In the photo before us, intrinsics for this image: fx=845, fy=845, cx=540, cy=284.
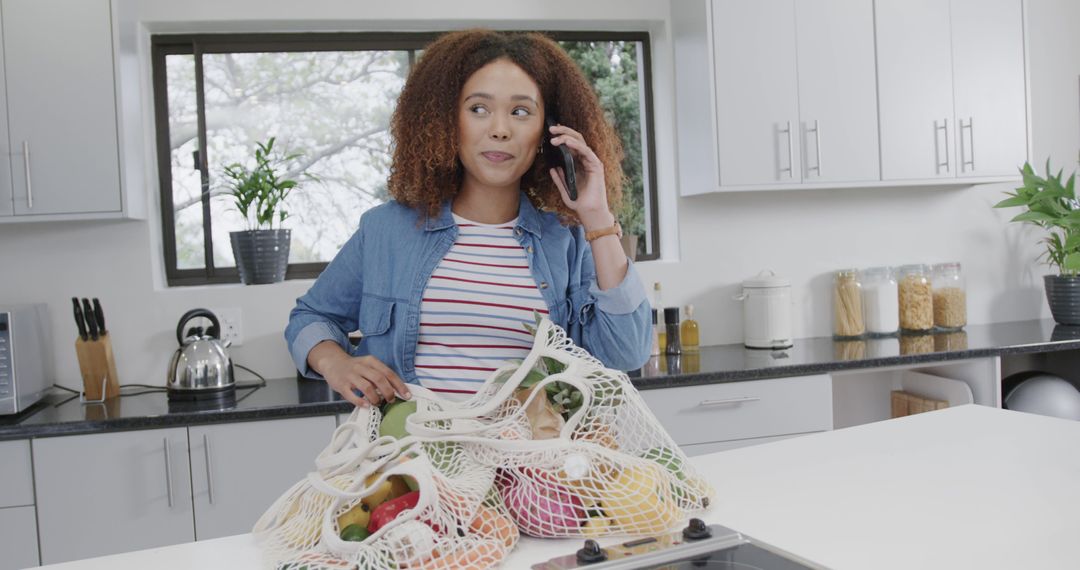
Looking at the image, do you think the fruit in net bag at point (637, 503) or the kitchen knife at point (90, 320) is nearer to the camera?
the fruit in net bag at point (637, 503)

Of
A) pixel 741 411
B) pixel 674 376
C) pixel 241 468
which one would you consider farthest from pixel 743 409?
pixel 241 468

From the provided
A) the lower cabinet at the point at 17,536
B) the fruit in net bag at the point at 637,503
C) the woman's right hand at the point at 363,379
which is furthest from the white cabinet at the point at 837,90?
the lower cabinet at the point at 17,536

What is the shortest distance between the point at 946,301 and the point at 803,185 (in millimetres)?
780

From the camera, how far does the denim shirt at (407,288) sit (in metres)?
1.35

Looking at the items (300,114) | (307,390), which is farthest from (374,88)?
(307,390)

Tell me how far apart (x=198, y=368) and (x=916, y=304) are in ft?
8.17

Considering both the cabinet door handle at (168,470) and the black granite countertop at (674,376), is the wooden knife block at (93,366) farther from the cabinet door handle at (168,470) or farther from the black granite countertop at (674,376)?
the cabinet door handle at (168,470)

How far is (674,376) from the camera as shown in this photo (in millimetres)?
2457

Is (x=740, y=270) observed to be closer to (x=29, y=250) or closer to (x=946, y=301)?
(x=946, y=301)

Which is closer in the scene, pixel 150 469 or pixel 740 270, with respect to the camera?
pixel 150 469

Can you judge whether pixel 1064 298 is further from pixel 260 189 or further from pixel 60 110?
pixel 60 110

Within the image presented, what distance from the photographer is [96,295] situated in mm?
2715

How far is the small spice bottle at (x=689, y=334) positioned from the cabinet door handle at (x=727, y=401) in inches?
19.8

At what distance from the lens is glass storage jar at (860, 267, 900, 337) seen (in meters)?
3.11
